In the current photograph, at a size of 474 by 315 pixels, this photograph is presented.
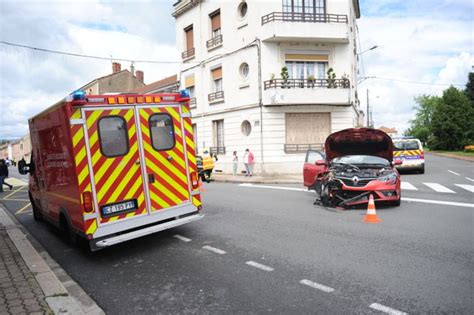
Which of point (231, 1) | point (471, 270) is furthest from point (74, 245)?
point (231, 1)

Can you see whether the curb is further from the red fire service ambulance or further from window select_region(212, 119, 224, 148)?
window select_region(212, 119, 224, 148)

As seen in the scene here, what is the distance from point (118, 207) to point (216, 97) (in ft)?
61.7

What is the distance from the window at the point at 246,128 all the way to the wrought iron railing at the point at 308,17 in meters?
5.66

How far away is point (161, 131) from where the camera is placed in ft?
21.1

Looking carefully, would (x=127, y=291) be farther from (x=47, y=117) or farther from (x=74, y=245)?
(x=47, y=117)

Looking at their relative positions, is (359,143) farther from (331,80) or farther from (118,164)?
(331,80)

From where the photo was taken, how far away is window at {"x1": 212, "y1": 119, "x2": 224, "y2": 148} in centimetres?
2430

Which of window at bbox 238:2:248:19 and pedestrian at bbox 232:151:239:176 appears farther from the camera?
window at bbox 238:2:248:19

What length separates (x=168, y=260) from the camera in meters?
5.72

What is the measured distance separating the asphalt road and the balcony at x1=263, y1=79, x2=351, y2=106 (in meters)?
12.3

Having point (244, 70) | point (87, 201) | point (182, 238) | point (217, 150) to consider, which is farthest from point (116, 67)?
point (87, 201)

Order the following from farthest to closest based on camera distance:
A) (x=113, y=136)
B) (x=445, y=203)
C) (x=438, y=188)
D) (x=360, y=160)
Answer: (x=438, y=188) → (x=360, y=160) → (x=445, y=203) → (x=113, y=136)

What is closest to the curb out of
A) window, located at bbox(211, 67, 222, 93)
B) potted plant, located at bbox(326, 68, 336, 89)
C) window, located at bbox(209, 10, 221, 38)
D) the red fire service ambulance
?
the red fire service ambulance

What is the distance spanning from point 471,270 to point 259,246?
2950 millimetres
